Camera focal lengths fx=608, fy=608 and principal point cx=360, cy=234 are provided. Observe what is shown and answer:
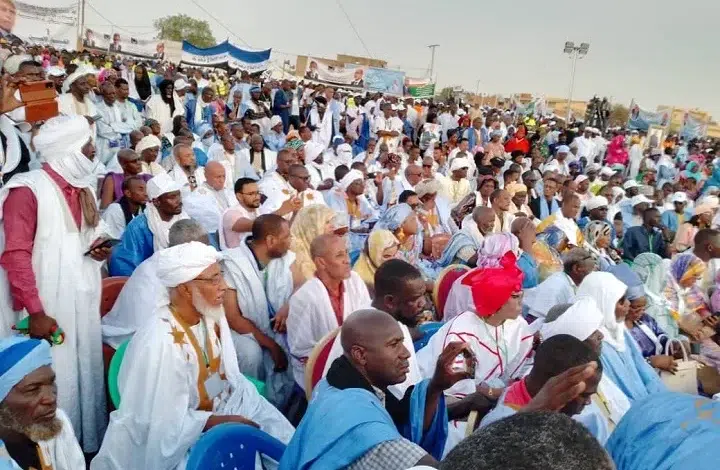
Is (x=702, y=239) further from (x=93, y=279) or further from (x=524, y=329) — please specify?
(x=93, y=279)

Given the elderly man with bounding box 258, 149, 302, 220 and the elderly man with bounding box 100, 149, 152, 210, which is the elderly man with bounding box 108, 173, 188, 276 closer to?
the elderly man with bounding box 100, 149, 152, 210

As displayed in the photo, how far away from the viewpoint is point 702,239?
6039 millimetres

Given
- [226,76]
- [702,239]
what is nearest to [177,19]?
[226,76]

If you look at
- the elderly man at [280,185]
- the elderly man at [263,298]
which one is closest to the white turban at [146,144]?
the elderly man at [280,185]

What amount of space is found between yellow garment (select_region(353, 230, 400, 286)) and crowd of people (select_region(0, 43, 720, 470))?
21 millimetres

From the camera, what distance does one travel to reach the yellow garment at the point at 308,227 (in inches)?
180

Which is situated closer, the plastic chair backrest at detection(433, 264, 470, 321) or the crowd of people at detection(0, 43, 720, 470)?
the crowd of people at detection(0, 43, 720, 470)

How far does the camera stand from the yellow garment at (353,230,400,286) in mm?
4484

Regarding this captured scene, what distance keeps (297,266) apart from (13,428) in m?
2.27

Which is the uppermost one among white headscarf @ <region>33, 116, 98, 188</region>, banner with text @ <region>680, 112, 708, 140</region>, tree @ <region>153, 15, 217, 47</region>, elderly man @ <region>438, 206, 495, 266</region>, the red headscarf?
tree @ <region>153, 15, 217, 47</region>

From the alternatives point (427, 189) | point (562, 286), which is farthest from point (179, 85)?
point (562, 286)

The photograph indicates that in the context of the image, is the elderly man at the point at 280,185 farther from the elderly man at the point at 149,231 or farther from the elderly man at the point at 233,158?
the elderly man at the point at 233,158

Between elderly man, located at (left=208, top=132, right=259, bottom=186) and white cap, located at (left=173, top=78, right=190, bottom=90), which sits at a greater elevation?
A: white cap, located at (left=173, top=78, right=190, bottom=90)

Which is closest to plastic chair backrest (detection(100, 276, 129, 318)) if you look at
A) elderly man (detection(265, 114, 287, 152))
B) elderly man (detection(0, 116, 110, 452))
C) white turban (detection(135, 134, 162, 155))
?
elderly man (detection(0, 116, 110, 452))
